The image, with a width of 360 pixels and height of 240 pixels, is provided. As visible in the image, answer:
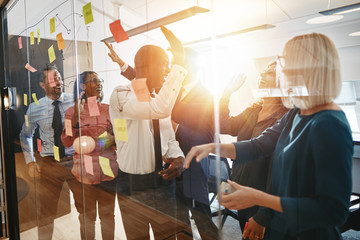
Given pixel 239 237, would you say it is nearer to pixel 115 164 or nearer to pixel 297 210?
pixel 297 210

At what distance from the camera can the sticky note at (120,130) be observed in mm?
1353

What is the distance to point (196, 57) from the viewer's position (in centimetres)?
98

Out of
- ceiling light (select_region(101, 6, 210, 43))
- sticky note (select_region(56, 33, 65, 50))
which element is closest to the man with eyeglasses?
sticky note (select_region(56, 33, 65, 50))

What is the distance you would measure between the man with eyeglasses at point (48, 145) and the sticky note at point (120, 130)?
0.56m

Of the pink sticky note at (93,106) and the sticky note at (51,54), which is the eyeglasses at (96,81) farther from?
the sticky note at (51,54)

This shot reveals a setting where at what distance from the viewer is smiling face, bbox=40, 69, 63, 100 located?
6.23 ft

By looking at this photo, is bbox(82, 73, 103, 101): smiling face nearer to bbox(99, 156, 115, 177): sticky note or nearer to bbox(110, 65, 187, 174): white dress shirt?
bbox(110, 65, 187, 174): white dress shirt

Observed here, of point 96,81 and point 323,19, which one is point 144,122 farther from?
point 323,19

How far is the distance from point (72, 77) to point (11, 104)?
1.33 m

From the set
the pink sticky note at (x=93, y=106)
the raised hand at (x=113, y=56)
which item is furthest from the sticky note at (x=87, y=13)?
the pink sticky note at (x=93, y=106)

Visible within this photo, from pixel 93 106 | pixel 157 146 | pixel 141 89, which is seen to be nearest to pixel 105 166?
pixel 93 106

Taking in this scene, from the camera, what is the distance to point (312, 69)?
65cm

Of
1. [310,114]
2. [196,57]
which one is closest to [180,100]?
[196,57]

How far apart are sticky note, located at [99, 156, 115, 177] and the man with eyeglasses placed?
413mm
